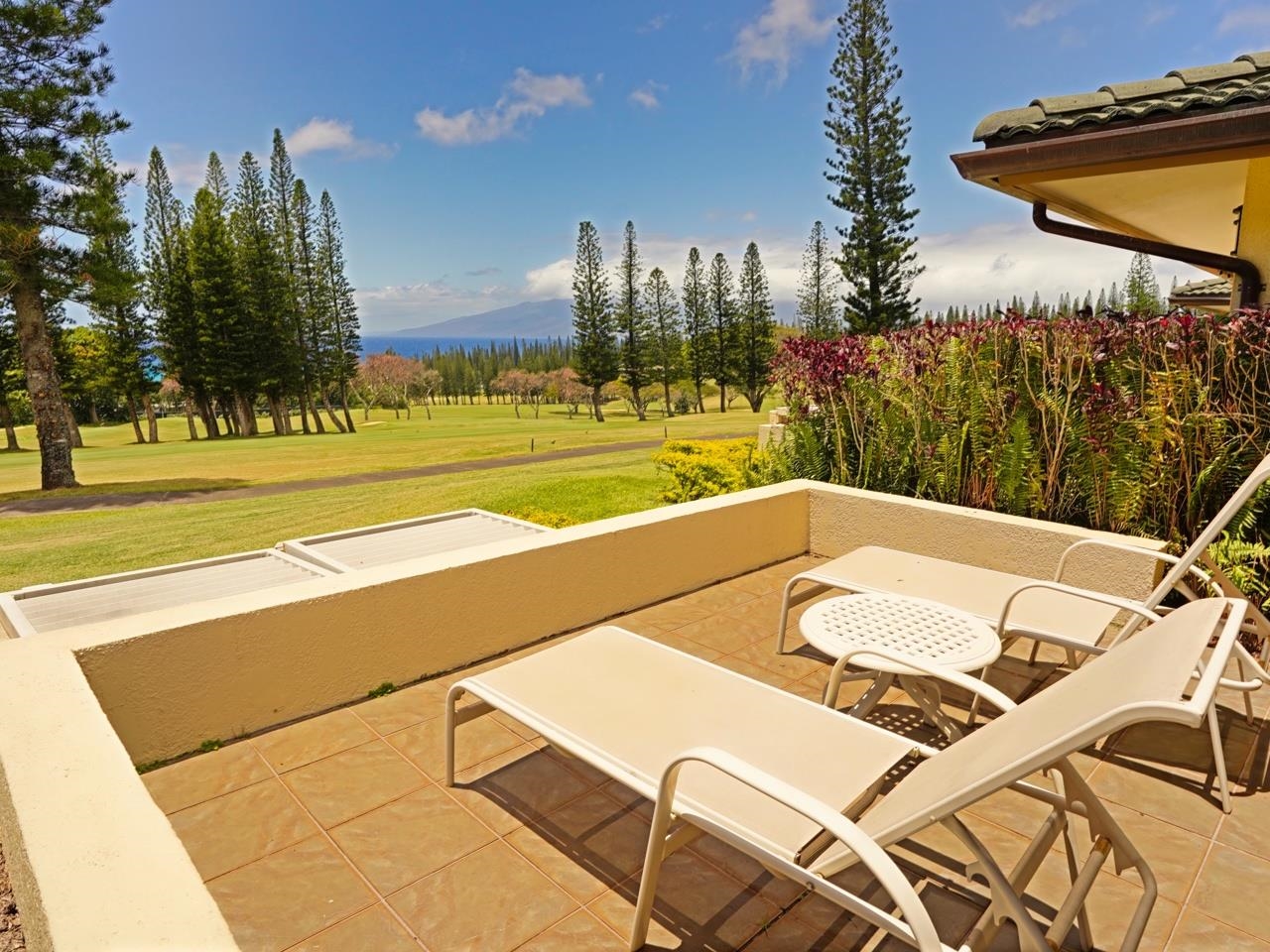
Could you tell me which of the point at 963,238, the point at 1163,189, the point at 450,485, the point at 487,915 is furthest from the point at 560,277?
the point at 487,915

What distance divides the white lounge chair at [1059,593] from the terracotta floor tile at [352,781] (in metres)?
1.69

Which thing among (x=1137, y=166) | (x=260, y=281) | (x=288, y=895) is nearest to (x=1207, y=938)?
(x=288, y=895)

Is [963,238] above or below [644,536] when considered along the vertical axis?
above

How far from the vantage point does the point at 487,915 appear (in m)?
1.71

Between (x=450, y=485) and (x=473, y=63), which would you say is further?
(x=473, y=63)

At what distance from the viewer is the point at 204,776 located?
2.32m

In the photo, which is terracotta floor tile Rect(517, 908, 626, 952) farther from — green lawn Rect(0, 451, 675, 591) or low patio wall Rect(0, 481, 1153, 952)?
green lawn Rect(0, 451, 675, 591)

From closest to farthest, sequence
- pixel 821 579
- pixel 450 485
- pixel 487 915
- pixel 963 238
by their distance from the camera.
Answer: pixel 487 915, pixel 821 579, pixel 450 485, pixel 963 238

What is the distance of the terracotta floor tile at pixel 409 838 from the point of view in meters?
1.86

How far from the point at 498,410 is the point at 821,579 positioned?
210 feet

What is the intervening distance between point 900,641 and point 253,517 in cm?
1155

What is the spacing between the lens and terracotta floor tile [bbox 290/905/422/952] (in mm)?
1611

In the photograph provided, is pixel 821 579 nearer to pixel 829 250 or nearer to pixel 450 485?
pixel 450 485

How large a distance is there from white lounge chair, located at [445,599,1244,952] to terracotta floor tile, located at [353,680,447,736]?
1.78 feet
